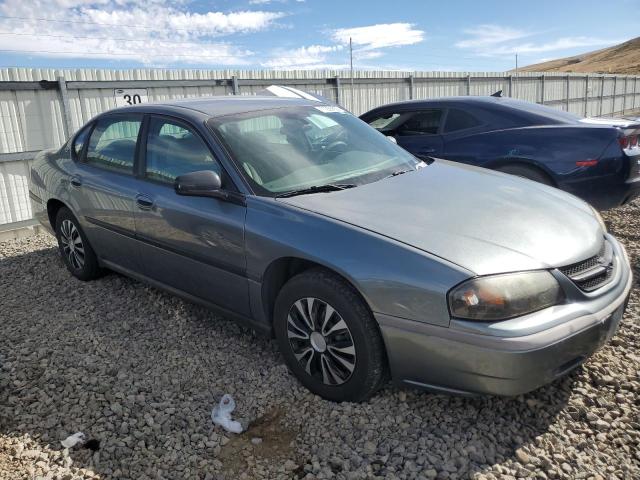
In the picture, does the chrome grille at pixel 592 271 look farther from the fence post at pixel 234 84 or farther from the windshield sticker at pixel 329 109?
the fence post at pixel 234 84

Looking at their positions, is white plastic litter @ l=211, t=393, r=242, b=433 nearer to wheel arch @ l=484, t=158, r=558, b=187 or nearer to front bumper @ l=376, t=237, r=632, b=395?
front bumper @ l=376, t=237, r=632, b=395

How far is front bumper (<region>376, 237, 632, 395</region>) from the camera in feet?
7.37

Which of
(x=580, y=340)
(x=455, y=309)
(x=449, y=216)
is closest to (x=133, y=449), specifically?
(x=455, y=309)

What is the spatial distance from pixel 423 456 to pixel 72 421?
186 centimetres

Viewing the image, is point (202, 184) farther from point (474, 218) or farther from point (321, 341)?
point (474, 218)

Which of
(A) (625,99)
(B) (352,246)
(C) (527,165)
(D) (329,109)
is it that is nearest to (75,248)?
(D) (329,109)

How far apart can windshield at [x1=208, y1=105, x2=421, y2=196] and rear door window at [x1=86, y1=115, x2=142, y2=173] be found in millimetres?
889

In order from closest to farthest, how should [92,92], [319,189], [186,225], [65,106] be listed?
[319,189], [186,225], [65,106], [92,92]

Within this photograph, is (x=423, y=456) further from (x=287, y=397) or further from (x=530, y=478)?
(x=287, y=397)

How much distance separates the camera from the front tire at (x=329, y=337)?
101 inches

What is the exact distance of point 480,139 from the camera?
5793 millimetres

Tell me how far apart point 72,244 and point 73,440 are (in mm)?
2558

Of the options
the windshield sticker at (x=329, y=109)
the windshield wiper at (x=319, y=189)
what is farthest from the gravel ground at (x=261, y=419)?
the windshield sticker at (x=329, y=109)

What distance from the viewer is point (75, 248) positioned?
478 centimetres
